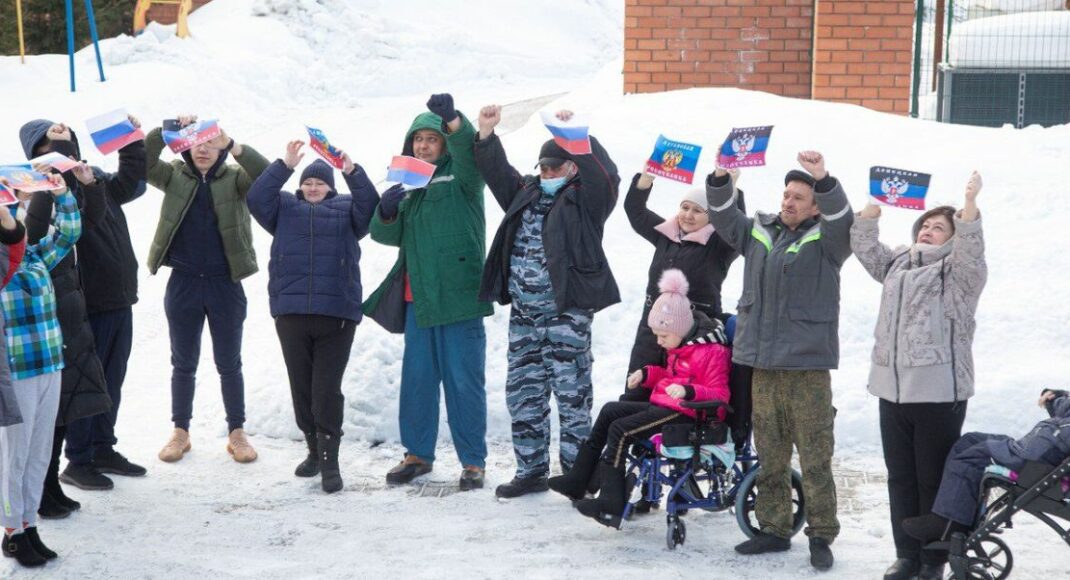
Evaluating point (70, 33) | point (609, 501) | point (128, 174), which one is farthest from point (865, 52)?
point (70, 33)

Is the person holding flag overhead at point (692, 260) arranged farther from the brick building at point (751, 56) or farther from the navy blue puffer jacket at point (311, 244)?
the brick building at point (751, 56)

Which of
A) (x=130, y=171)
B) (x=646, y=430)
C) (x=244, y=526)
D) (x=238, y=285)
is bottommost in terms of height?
(x=244, y=526)

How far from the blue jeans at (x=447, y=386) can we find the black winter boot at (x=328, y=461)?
419 mm

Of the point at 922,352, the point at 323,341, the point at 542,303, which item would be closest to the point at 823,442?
the point at 922,352

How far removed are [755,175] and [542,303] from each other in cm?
355

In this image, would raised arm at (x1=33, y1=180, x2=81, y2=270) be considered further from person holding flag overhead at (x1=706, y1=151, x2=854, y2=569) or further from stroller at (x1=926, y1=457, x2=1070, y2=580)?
stroller at (x1=926, y1=457, x2=1070, y2=580)

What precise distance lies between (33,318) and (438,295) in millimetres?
2073

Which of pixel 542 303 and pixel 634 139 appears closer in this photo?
pixel 542 303

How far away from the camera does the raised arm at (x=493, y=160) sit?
6773 mm

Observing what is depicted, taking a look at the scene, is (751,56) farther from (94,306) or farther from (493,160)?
(94,306)

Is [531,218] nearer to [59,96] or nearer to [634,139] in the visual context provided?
[634,139]

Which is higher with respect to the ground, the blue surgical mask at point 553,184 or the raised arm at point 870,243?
the blue surgical mask at point 553,184

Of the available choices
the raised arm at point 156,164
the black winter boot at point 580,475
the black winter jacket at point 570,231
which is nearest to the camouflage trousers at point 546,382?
the black winter jacket at point 570,231

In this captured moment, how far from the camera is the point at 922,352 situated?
5.40 meters
